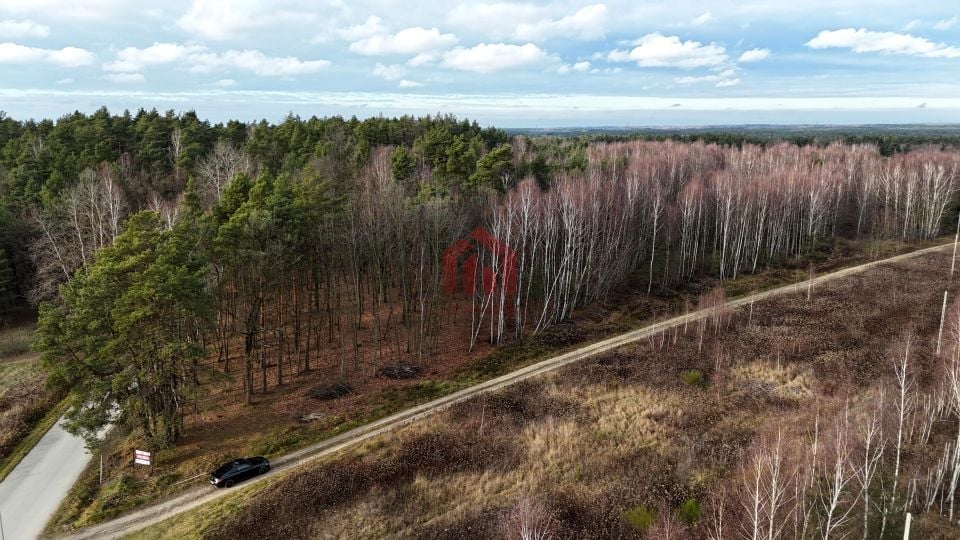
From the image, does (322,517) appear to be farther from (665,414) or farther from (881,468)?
(881,468)

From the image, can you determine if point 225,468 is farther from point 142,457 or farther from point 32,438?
point 32,438

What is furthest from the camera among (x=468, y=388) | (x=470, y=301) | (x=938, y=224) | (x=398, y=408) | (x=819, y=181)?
(x=938, y=224)

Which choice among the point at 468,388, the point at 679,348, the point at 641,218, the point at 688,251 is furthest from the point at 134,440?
the point at 688,251

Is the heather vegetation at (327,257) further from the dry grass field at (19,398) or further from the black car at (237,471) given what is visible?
the dry grass field at (19,398)

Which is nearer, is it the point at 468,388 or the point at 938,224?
the point at 468,388

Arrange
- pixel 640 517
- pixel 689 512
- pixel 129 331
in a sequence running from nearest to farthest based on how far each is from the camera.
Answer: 1. pixel 640 517
2. pixel 689 512
3. pixel 129 331

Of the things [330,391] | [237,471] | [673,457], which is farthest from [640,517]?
[330,391]

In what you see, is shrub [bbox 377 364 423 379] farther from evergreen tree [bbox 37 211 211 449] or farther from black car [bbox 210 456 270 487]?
evergreen tree [bbox 37 211 211 449]
